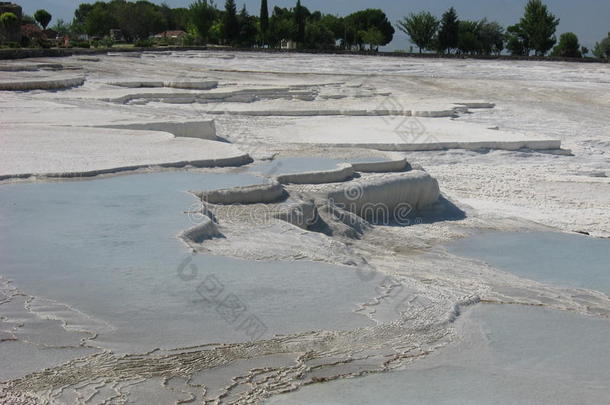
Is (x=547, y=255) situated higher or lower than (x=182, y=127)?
lower

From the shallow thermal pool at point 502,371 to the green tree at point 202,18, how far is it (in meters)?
41.2

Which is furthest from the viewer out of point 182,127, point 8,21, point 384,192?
point 8,21

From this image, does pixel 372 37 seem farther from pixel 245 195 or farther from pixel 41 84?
pixel 245 195

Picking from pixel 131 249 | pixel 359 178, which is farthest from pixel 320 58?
pixel 131 249

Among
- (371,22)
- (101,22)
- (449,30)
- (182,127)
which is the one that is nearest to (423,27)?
(449,30)

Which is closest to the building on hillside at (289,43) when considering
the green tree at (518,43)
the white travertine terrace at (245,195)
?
the green tree at (518,43)

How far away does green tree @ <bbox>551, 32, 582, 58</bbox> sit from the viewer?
3409 cm

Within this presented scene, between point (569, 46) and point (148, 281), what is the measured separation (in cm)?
3313

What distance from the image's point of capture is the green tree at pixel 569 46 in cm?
3409

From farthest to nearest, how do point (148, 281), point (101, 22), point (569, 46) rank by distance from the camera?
point (101, 22)
point (569, 46)
point (148, 281)

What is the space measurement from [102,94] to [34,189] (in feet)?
26.5

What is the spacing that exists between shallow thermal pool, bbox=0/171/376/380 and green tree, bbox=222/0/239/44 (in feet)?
117

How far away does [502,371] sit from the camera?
3.13m

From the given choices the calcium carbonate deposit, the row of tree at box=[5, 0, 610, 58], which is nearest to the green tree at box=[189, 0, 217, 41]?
the row of tree at box=[5, 0, 610, 58]
